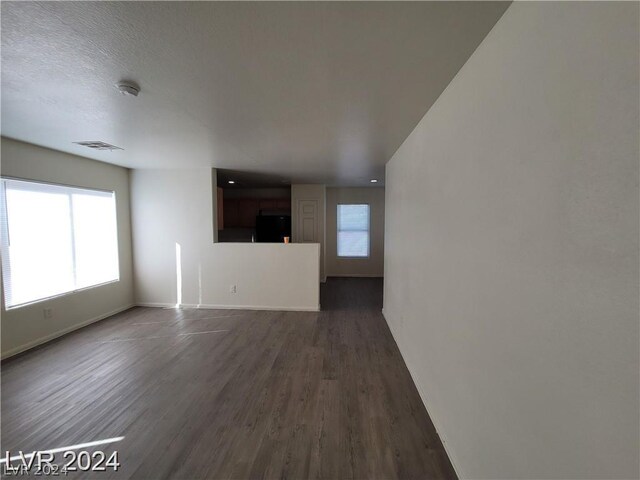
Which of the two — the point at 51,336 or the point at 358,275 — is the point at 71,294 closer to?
the point at 51,336

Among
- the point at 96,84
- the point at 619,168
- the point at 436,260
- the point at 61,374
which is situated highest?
the point at 96,84

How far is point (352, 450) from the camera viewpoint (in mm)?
1741

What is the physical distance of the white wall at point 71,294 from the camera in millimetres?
2939

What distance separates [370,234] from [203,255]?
4.26 m

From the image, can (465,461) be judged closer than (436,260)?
Yes

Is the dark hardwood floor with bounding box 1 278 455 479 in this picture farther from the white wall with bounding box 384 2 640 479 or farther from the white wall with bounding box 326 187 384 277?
the white wall with bounding box 326 187 384 277

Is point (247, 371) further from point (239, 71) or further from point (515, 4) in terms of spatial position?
point (515, 4)

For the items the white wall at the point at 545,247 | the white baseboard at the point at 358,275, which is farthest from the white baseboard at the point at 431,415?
the white baseboard at the point at 358,275

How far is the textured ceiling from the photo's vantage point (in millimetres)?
1104

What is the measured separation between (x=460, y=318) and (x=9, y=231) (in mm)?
4458

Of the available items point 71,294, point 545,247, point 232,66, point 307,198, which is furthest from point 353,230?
point 545,247

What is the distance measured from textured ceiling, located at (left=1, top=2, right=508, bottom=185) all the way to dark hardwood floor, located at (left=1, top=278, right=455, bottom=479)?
2.37m

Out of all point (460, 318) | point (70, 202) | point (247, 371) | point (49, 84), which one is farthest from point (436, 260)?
point (70, 202)

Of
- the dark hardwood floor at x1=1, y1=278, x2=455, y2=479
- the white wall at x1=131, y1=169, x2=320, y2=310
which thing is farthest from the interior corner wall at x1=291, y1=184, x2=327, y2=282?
the dark hardwood floor at x1=1, y1=278, x2=455, y2=479
